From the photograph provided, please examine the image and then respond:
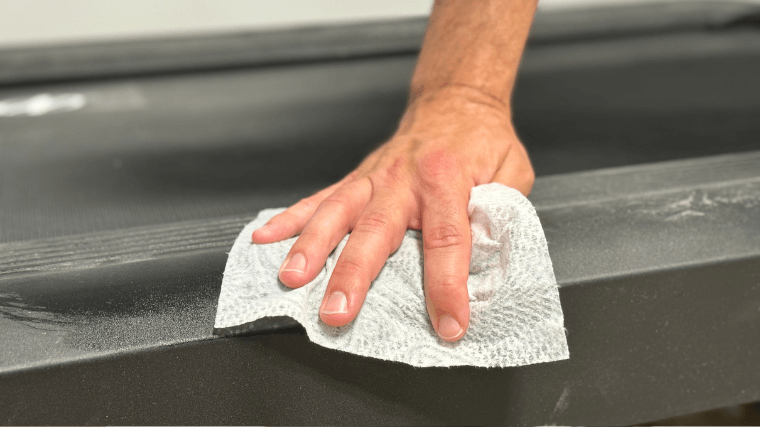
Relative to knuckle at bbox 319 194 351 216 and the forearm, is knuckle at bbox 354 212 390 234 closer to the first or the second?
knuckle at bbox 319 194 351 216

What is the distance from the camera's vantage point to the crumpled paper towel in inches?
16.0

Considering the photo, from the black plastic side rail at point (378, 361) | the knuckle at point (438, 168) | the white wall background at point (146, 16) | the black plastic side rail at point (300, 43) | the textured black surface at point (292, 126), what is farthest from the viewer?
the white wall background at point (146, 16)

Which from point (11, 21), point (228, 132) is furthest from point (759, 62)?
point (11, 21)

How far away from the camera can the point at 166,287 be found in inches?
18.1

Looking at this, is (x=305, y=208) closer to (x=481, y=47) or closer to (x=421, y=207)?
(x=421, y=207)

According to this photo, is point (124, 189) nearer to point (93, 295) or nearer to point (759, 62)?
point (93, 295)

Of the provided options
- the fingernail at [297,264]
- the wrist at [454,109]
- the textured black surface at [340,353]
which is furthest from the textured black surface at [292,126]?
the fingernail at [297,264]

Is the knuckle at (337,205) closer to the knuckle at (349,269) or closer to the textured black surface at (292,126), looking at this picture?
the knuckle at (349,269)

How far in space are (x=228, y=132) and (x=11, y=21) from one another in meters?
1.19

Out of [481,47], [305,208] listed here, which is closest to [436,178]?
[305,208]

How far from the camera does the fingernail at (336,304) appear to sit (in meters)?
0.40

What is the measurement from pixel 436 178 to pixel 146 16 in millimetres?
1850

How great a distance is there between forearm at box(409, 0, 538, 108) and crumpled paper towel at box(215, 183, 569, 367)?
233mm

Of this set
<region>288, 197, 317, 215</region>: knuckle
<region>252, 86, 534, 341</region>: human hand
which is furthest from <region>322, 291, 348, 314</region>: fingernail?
<region>288, 197, 317, 215</region>: knuckle
